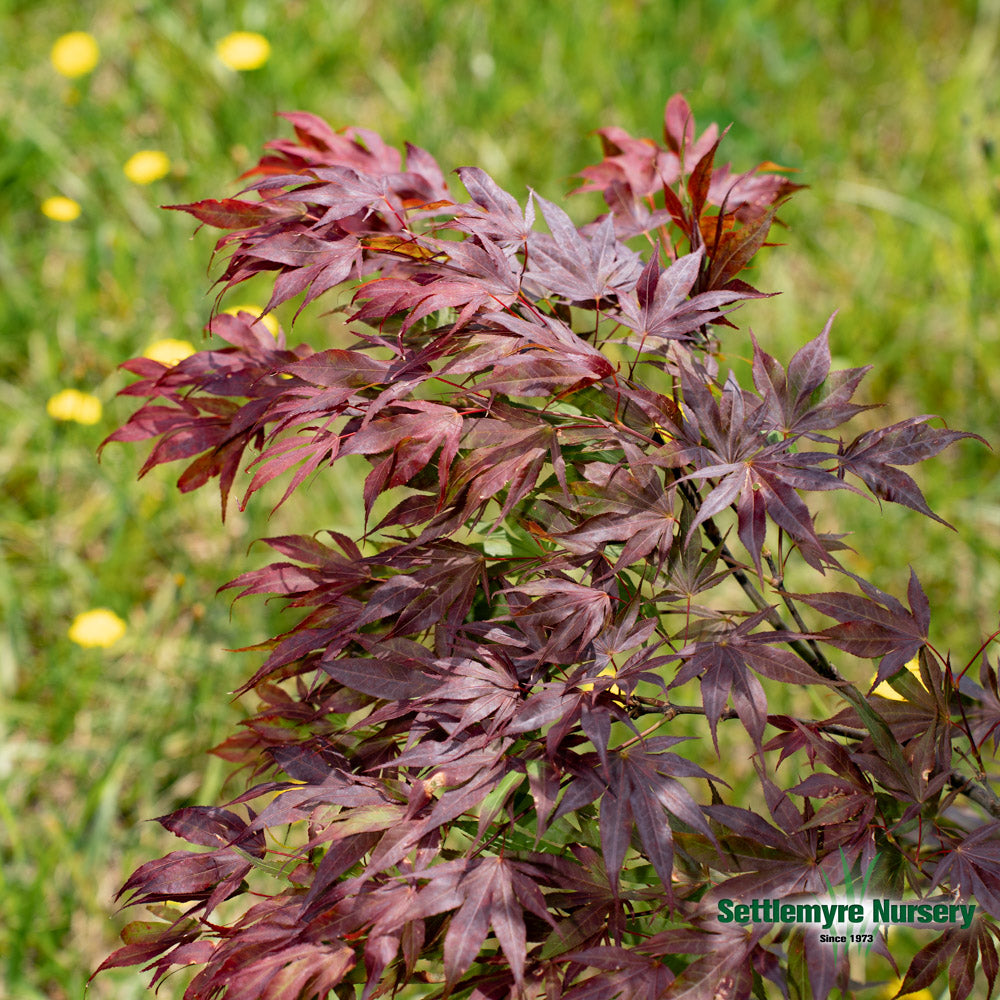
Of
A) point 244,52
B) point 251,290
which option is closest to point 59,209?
point 251,290

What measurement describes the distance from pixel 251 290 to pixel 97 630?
3.39ft

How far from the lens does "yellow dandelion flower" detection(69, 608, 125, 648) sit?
167 centimetres

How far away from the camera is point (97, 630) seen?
1687 mm

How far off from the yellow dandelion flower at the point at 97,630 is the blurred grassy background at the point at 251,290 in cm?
14

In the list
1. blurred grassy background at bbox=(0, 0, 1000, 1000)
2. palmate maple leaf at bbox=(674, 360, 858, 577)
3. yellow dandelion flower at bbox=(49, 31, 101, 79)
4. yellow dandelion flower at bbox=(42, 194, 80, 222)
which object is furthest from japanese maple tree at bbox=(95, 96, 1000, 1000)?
yellow dandelion flower at bbox=(49, 31, 101, 79)

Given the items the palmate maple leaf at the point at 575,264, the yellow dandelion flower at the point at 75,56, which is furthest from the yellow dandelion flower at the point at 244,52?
the palmate maple leaf at the point at 575,264

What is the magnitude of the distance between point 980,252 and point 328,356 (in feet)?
5.78

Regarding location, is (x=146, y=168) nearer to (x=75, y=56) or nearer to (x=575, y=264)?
(x=75, y=56)

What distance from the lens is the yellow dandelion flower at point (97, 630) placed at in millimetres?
1673

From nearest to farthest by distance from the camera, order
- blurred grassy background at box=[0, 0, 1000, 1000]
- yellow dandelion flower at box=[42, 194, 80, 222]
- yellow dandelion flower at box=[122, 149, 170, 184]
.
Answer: blurred grassy background at box=[0, 0, 1000, 1000] → yellow dandelion flower at box=[42, 194, 80, 222] → yellow dandelion flower at box=[122, 149, 170, 184]

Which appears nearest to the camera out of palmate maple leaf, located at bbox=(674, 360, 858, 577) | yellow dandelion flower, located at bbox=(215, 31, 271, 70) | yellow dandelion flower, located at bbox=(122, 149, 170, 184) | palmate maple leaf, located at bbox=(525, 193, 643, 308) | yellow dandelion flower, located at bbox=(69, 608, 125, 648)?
palmate maple leaf, located at bbox=(674, 360, 858, 577)

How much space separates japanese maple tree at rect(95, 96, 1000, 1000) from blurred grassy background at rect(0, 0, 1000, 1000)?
85 cm

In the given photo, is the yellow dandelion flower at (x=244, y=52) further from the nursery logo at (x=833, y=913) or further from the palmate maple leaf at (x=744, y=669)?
the nursery logo at (x=833, y=913)

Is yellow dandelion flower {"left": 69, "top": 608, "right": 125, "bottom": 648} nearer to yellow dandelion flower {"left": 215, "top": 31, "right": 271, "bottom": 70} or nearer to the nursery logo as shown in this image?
the nursery logo
